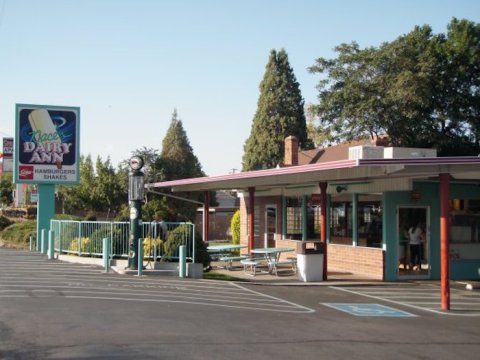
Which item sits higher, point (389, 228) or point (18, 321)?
point (389, 228)

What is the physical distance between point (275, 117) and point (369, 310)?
38.0 m

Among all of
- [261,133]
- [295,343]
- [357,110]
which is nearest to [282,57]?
[261,133]

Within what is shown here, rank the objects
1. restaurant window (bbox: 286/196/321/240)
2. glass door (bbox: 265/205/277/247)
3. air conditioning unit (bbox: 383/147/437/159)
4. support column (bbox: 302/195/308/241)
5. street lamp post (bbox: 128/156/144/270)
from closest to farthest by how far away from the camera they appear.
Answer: street lamp post (bbox: 128/156/144/270)
air conditioning unit (bbox: 383/147/437/159)
restaurant window (bbox: 286/196/321/240)
support column (bbox: 302/195/308/241)
glass door (bbox: 265/205/277/247)

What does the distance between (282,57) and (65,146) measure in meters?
27.8

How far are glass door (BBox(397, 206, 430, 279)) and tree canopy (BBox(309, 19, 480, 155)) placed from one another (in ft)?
43.5

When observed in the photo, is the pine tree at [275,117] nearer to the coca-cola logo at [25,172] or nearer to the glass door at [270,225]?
the glass door at [270,225]

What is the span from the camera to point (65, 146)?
95.1 feet

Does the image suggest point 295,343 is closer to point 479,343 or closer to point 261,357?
point 261,357

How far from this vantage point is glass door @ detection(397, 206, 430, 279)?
19797 mm

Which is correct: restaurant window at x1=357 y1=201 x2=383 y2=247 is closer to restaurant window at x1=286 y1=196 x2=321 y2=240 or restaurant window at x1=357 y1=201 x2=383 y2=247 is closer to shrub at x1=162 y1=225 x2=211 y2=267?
restaurant window at x1=286 y1=196 x2=321 y2=240

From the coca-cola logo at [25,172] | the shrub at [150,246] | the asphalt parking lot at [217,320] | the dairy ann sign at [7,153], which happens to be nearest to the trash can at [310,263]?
the asphalt parking lot at [217,320]

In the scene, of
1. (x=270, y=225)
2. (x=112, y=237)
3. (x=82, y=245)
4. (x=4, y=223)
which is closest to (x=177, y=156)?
(x=4, y=223)

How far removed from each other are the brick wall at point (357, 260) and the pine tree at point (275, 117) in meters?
27.7

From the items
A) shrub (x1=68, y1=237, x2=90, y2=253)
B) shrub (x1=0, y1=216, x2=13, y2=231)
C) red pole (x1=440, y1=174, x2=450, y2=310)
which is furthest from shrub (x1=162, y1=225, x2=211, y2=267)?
shrub (x1=0, y1=216, x2=13, y2=231)
